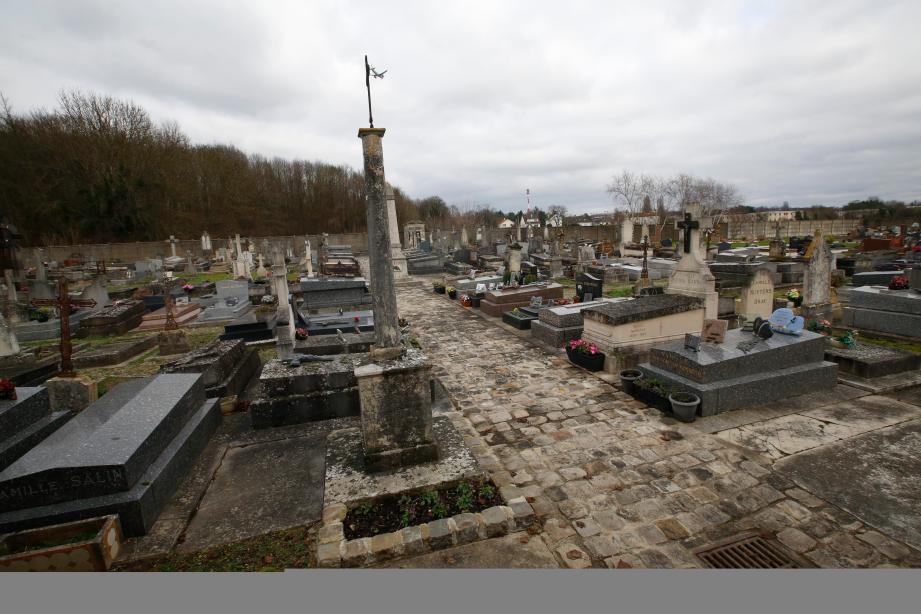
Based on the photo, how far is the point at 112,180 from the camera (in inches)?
1457

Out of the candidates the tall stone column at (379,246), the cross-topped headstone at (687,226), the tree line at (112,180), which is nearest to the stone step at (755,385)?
the cross-topped headstone at (687,226)

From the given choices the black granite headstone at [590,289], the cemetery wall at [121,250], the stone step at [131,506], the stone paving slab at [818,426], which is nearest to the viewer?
the stone step at [131,506]

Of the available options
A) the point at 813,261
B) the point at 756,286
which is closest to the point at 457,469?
the point at 756,286

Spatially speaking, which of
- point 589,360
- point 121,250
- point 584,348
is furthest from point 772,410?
point 121,250

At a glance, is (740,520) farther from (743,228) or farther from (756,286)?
(743,228)

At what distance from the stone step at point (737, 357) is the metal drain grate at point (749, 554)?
2.67 meters

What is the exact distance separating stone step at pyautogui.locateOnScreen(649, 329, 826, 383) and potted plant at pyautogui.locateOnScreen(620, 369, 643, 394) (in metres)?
0.34

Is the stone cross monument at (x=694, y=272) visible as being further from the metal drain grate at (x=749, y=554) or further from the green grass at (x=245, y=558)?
the green grass at (x=245, y=558)

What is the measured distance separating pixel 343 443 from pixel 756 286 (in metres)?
8.87

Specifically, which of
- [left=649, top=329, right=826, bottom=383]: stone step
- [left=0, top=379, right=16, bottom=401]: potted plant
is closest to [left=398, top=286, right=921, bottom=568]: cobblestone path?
[left=649, top=329, right=826, bottom=383]: stone step

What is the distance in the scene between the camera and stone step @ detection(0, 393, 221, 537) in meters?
3.57

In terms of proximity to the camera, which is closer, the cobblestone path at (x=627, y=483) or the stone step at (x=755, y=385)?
the cobblestone path at (x=627, y=483)

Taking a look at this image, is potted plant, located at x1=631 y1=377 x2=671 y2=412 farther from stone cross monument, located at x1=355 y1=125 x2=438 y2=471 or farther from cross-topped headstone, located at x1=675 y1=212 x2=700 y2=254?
cross-topped headstone, located at x1=675 y1=212 x2=700 y2=254

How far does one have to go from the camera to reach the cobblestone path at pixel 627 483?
3.45m
